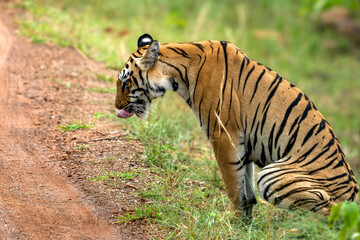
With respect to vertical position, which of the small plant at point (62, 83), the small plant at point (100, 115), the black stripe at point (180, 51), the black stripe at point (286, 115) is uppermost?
the black stripe at point (180, 51)

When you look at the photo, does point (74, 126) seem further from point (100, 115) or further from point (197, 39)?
point (197, 39)

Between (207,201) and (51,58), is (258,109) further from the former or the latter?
(51,58)

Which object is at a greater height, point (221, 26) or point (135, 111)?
point (221, 26)

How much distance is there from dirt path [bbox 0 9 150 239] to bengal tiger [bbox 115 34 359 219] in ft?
3.47

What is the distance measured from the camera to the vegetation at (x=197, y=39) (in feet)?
14.5

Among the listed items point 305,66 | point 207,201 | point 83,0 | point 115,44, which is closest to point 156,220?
point 207,201

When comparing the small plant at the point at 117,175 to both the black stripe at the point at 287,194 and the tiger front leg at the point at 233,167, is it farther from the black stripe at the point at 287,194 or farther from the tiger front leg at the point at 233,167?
the black stripe at the point at 287,194

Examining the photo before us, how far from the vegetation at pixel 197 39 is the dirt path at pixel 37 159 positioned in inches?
13.2

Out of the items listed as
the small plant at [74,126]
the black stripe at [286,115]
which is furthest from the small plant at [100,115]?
the black stripe at [286,115]

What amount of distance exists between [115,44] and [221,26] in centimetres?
425

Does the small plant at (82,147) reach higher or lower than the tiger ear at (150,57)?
lower

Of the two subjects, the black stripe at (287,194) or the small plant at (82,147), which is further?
the small plant at (82,147)

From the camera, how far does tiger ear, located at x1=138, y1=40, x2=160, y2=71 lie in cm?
475

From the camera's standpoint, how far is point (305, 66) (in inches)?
485
